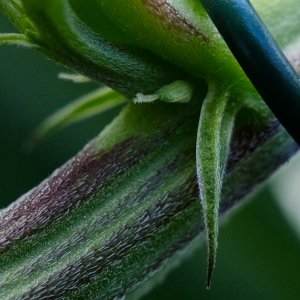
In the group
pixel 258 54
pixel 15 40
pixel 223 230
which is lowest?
pixel 223 230

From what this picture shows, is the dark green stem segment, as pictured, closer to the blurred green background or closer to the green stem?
the green stem

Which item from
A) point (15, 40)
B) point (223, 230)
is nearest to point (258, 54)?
point (15, 40)

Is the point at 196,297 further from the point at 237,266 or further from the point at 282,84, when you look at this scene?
the point at 282,84

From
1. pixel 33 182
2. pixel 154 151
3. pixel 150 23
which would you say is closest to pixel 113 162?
pixel 154 151

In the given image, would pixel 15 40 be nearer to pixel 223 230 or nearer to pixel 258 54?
pixel 258 54

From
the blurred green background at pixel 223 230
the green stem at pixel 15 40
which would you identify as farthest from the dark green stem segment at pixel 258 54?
the blurred green background at pixel 223 230

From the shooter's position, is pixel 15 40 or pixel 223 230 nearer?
pixel 15 40

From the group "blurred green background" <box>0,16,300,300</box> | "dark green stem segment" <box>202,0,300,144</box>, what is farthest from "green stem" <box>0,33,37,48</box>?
"blurred green background" <box>0,16,300,300</box>
